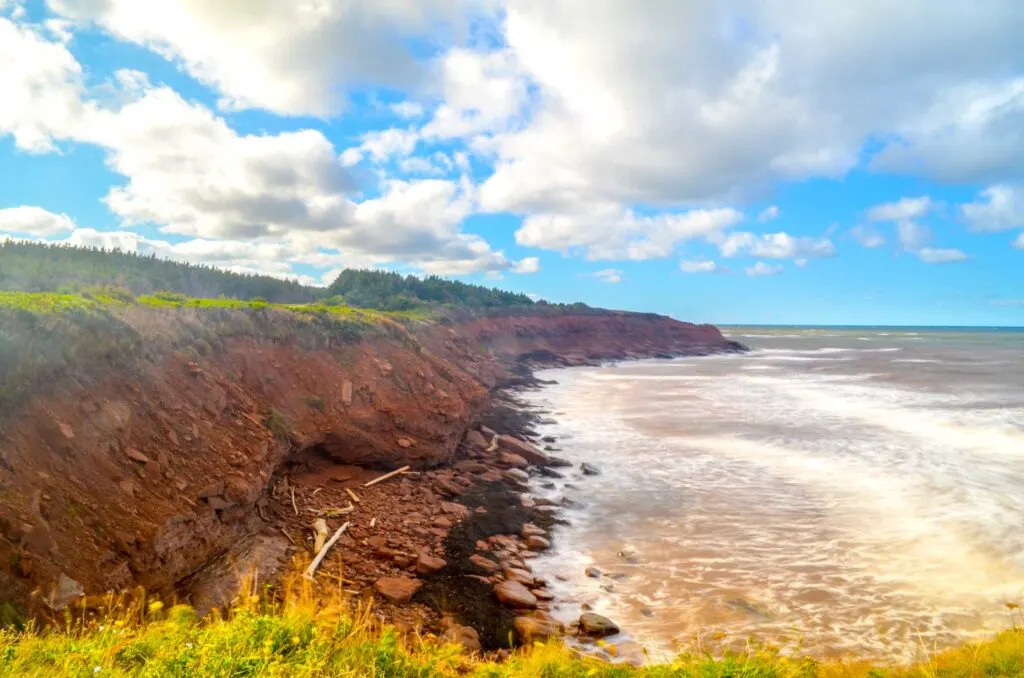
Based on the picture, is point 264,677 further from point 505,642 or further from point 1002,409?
point 1002,409

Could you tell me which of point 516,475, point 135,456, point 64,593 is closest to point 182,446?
point 135,456

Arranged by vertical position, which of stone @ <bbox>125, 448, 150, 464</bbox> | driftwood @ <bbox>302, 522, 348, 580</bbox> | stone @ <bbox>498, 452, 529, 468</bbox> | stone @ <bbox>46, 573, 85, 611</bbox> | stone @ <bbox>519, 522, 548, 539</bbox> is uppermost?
stone @ <bbox>125, 448, 150, 464</bbox>

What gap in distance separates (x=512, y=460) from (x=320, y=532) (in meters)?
7.38

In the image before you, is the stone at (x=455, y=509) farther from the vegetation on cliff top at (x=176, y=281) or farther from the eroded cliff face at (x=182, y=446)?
the vegetation on cliff top at (x=176, y=281)

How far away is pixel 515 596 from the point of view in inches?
337

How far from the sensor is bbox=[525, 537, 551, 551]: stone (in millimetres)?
10773

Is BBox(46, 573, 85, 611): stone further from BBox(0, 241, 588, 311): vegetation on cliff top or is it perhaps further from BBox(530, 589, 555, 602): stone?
BBox(0, 241, 588, 311): vegetation on cliff top

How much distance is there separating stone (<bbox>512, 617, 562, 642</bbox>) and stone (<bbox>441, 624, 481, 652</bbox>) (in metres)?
0.64

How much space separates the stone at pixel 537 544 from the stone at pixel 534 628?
9.14ft

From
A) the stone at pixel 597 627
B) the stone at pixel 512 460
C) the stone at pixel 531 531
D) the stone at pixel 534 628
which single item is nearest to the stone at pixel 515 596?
the stone at pixel 534 628

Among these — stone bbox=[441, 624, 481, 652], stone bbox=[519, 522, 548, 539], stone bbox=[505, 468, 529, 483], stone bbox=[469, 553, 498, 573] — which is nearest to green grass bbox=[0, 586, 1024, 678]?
stone bbox=[441, 624, 481, 652]

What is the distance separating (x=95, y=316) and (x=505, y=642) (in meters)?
9.04

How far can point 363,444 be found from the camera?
45.1 ft

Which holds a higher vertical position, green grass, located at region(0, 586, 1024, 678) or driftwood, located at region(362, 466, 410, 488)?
green grass, located at region(0, 586, 1024, 678)
